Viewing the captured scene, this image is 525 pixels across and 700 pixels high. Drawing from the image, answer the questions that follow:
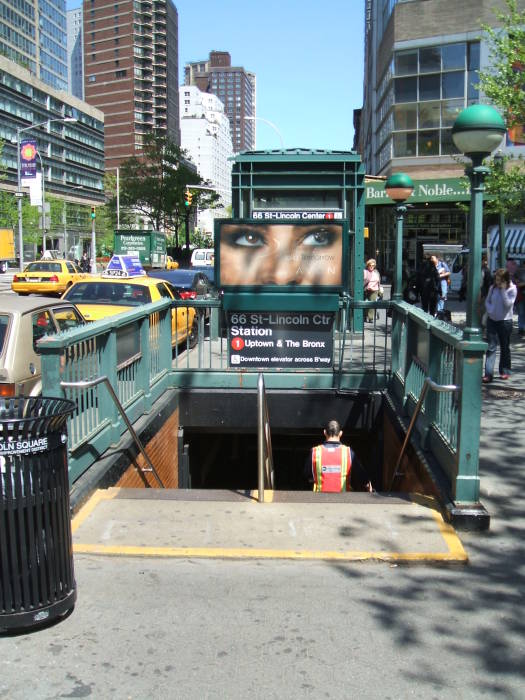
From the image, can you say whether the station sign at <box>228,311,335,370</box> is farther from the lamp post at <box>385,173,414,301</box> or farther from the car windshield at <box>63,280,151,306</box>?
the car windshield at <box>63,280,151,306</box>

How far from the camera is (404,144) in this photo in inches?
1326

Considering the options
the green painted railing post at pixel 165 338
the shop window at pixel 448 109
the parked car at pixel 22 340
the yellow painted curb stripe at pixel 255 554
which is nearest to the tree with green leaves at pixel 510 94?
the green painted railing post at pixel 165 338

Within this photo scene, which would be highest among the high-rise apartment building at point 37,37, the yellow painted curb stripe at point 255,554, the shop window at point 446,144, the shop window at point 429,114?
the high-rise apartment building at point 37,37

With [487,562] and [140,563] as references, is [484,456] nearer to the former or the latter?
[487,562]

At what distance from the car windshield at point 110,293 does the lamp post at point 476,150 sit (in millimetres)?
7335

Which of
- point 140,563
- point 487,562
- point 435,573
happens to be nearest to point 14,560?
point 140,563

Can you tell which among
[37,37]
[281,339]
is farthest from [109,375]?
[37,37]

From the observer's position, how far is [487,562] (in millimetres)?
4793

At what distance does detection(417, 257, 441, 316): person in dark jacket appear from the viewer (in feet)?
51.9

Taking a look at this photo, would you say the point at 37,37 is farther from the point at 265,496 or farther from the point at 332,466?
the point at 265,496

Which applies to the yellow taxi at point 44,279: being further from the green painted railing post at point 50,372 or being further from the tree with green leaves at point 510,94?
the green painted railing post at point 50,372

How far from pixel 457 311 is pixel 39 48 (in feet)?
419

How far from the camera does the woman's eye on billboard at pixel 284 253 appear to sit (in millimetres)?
9320

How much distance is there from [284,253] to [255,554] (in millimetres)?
5247
